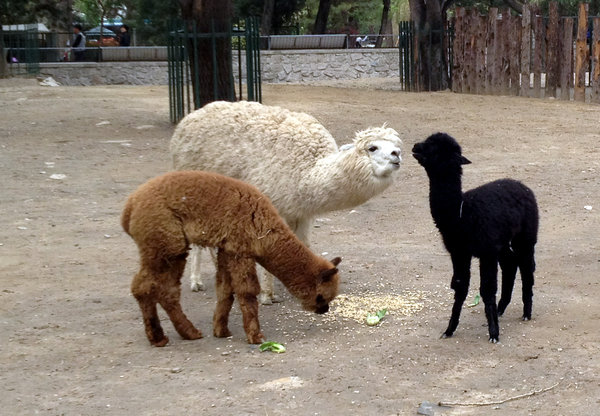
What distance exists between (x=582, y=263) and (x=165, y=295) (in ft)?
12.1

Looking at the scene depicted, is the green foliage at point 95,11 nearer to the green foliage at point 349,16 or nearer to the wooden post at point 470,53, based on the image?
the green foliage at point 349,16

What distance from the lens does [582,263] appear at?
7.86 metres

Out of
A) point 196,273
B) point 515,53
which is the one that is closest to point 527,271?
point 196,273

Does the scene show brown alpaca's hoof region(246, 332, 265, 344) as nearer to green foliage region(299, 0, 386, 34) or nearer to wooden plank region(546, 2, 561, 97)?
wooden plank region(546, 2, 561, 97)

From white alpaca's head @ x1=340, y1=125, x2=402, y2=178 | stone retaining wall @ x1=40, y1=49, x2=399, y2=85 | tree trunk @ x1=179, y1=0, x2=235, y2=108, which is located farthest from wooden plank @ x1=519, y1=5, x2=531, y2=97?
white alpaca's head @ x1=340, y1=125, x2=402, y2=178

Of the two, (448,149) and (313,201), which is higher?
(448,149)

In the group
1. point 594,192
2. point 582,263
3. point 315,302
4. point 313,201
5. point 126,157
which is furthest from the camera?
point 126,157

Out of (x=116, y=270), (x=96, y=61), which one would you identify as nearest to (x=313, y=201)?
(x=116, y=270)

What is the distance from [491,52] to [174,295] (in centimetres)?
→ 1530

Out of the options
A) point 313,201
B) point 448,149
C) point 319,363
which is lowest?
point 319,363

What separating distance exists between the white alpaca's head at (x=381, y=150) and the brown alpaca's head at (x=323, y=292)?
81 centimetres

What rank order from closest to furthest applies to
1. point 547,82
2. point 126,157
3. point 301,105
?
1. point 126,157
2. point 301,105
3. point 547,82

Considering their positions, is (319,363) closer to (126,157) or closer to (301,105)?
(126,157)

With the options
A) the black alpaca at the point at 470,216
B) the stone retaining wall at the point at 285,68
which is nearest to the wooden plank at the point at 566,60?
the stone retaining wall at the point at 285,68
